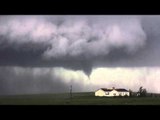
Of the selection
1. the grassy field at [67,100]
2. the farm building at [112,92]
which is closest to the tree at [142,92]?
the grassy field at [67,100]

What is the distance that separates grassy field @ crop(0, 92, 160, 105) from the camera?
4.26 metres

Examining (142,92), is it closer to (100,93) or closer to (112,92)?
(112,92)

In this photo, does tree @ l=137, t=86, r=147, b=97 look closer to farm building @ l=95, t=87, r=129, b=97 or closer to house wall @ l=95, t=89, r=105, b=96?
farm building @ l=95, t=87, r=129, b=97

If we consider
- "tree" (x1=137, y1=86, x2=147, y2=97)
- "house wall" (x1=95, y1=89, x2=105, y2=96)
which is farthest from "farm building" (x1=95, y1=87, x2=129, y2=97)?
"tree" (x1=137, y1=86, x2=147, y2=97)

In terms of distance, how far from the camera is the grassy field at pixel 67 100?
426 cm

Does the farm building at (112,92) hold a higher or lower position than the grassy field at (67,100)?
higher

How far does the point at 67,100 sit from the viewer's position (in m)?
4.30

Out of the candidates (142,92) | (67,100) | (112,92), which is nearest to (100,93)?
(112,92)

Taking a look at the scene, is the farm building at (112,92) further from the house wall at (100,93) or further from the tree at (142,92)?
the tree at (142,92)
